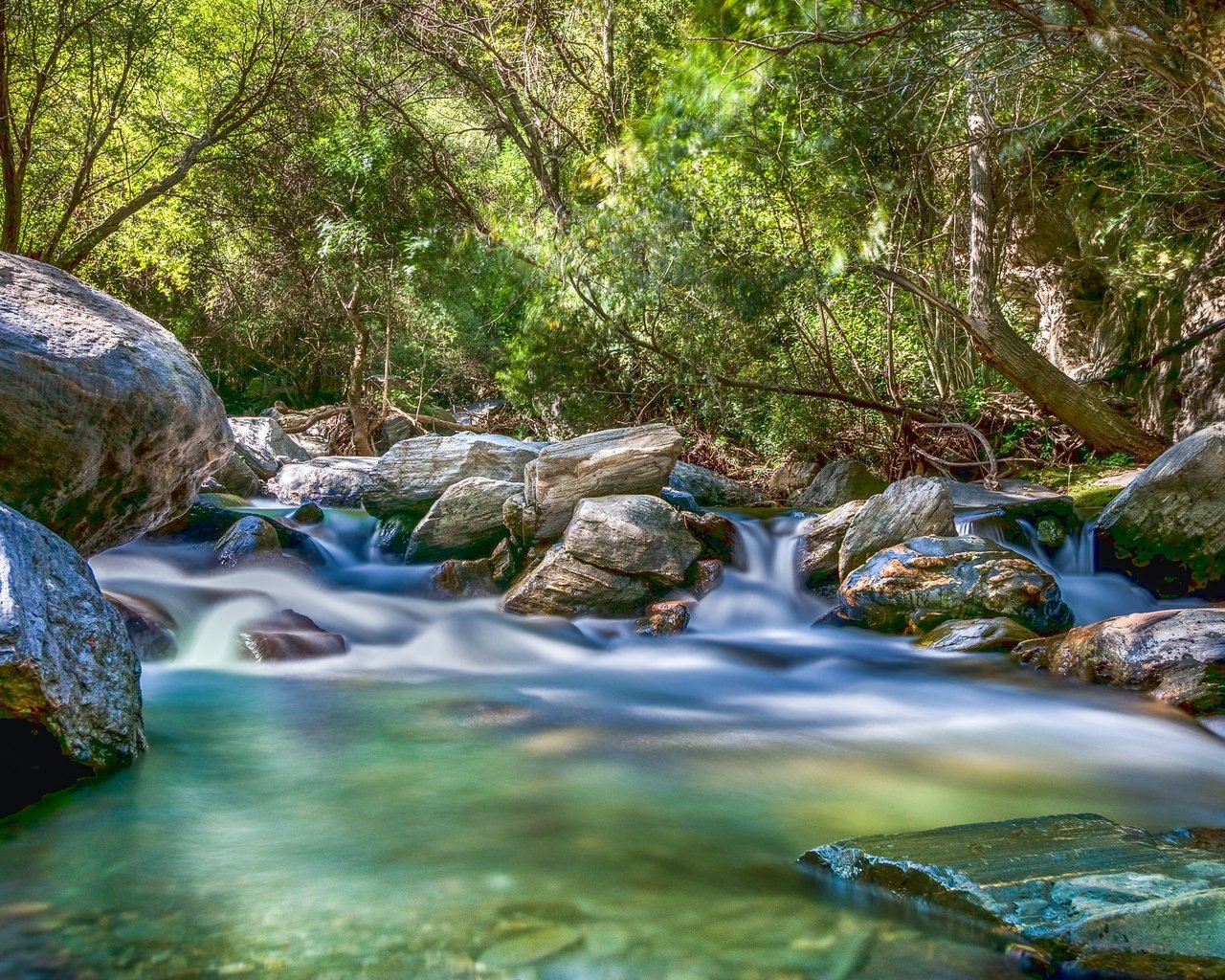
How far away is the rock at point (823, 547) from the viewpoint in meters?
8.04

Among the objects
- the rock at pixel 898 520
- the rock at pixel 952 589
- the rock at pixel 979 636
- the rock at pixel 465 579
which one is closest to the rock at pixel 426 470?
the rock at pixel 465 579

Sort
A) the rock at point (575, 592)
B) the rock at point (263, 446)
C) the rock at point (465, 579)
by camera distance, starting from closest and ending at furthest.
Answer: the rock at point (575, 592) → the rock at point (465, 579) → the rock at point (263, 446)

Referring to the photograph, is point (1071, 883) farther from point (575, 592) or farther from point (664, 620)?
point (575, 592)

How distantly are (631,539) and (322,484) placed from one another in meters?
5.71

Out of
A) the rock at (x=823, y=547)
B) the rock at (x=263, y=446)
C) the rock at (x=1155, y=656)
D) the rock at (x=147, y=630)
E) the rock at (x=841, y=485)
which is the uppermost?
the rock at (x=263, y=446)

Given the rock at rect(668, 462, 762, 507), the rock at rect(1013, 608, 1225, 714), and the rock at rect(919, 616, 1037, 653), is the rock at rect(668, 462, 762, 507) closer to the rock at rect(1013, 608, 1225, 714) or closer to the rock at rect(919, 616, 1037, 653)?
the rock at rect(919, 616, 1037, 653)

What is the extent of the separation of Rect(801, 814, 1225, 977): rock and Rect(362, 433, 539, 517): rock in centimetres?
661

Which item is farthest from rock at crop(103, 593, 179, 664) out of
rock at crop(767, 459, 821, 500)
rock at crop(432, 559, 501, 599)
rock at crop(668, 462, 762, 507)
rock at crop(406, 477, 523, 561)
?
rock at crop(767, 459, 821, 500)

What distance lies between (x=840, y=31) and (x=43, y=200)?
437 inches

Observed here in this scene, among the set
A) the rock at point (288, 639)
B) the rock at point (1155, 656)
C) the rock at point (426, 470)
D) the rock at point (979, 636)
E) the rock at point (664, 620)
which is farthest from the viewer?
the rock at point (426, 470)

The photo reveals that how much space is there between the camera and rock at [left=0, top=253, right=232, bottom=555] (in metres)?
4.24

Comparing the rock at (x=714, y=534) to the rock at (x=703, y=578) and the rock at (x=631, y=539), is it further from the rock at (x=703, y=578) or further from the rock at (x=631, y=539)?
the rock at (x=631, y=539)

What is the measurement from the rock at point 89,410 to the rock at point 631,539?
2.97 metres

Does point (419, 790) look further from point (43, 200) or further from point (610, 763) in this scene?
point (43, 200)
